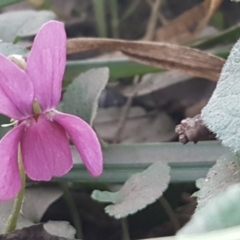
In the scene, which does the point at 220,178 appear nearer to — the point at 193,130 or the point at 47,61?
the point at 193,130

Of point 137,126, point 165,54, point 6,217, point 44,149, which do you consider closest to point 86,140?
point 44,149

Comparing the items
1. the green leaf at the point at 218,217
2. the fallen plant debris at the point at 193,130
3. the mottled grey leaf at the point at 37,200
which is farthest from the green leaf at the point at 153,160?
the green leaf at the point at 218,217

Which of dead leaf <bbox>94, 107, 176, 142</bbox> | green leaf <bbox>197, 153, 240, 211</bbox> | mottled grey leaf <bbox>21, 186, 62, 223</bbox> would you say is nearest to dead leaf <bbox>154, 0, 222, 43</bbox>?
dead leaf <bbox>94, 107, 176, 142</bbox>

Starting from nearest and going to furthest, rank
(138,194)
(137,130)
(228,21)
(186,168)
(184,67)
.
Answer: (138,194) → (186,168) → (184,67) → (137,130) → (228,21)

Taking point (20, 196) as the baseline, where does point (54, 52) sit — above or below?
above

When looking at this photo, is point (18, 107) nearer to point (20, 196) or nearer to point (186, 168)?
point (20, 196)

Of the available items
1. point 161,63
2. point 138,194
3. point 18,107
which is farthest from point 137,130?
point 18,107
